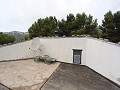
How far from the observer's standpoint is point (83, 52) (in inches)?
414

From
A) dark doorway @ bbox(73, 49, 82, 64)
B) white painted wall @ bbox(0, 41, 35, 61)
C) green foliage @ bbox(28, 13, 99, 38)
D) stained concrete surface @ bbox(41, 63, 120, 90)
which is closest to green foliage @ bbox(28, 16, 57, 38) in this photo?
green foliage @ bbox(28, 13, 99, 38)

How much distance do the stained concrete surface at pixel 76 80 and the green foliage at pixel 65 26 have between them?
12.1 meters

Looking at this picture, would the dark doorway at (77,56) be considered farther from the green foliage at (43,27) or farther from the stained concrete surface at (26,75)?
the green foliage at (43,27)

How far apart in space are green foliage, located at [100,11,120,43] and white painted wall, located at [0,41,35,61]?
1149cm

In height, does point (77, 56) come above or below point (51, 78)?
above

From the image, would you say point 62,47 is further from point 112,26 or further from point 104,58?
point 112,26

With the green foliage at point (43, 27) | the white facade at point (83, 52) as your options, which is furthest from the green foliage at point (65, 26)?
the white facade at point (83, 52)

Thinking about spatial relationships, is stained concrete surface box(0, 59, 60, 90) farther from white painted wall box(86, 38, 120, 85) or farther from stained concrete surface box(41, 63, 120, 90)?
white painted wall box(86, 38, 120, 85)

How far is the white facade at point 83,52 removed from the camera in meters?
7.83

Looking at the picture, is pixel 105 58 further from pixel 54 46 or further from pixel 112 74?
pixel 54 46

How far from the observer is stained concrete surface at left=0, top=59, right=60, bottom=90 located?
7.06 metres

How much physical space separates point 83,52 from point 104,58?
2.19 metres

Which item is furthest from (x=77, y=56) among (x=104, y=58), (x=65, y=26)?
(x=65, y=26)

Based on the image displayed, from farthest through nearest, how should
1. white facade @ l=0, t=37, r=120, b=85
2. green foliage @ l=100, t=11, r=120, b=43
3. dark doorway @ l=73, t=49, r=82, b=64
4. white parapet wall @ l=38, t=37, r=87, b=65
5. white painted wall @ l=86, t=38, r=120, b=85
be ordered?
green foliage @ l=100, t=11, r=120, b=43, dark doorway @ l=73, t=49, r=82, b=64, white parapet wall @ l=38, t=37, r=87, b=65, white facade @ l=0, t=37, r=120, b=85, white painted wall @ l=86, t=38, r=120, b=85
